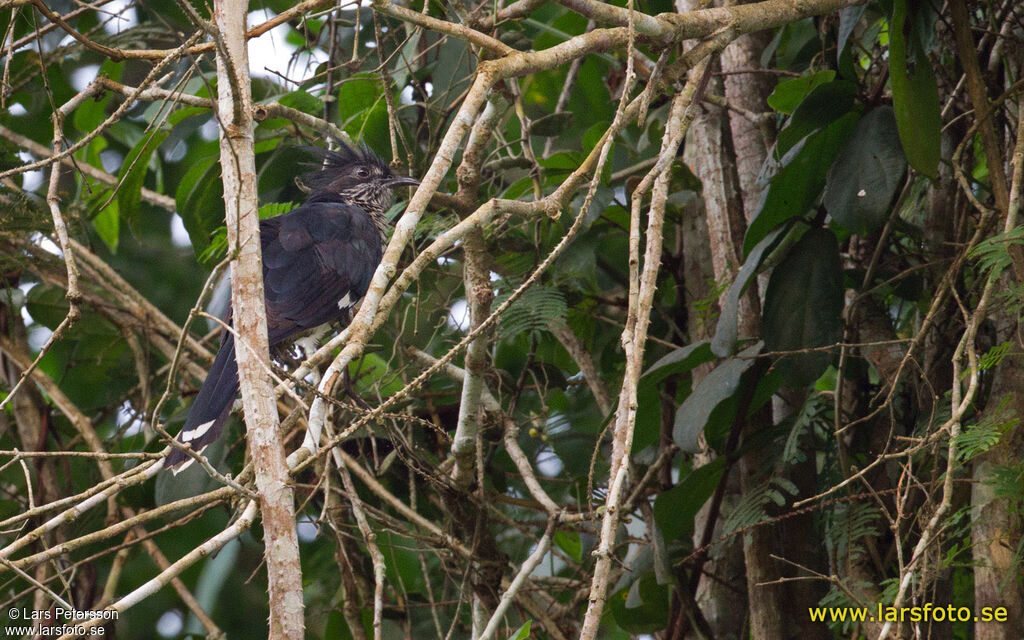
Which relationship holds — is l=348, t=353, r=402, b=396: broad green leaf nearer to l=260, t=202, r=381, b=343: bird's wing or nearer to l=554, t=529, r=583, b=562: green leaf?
l=260, t=202, r=381, b=343: bird's wing

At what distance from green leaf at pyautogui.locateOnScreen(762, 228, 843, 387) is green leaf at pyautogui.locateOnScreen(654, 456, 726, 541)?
1.32ft

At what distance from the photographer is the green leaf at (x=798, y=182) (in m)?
2.67

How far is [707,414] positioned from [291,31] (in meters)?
3.99

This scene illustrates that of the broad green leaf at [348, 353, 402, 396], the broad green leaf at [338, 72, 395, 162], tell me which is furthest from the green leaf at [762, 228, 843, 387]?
the broad green leaf at [338, 72, 395, 162]

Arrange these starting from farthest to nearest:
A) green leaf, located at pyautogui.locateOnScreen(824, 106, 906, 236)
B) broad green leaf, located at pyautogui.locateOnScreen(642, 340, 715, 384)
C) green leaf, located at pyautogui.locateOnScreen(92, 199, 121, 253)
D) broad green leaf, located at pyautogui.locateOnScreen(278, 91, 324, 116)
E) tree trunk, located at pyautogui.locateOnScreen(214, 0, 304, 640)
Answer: green leaf, located at pyautogui.locateOnScreen(92, 199, 121, 253) → broad green leaf, located at pyautogui.locateOnScreen(278, 91, 324, 116) → broad green leaf, located at pyautogui.locateOnScreen(642, 340, 715, 384) → green leaf, located at pyautogui.locateOnScreen(824, 106, 906, 236) → tree trunk, located at pyautogui.locateOnScreen(214, 0, 304, 640)

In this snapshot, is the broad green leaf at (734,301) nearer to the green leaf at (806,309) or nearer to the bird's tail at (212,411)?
the green leaf at (806,309)

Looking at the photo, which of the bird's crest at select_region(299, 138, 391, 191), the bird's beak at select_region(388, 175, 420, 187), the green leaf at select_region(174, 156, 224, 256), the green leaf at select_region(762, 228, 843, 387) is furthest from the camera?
the bird's crest at select_region(299, 138, 391, 191)

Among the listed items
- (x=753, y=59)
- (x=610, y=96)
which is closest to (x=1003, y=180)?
(x=753, y=59)

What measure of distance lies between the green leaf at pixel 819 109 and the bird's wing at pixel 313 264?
168cm

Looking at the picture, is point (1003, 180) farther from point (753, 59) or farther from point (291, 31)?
point (291, 31)

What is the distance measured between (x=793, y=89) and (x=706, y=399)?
41.9 inches

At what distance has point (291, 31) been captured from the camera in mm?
5539

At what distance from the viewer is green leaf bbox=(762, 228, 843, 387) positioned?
2.58m

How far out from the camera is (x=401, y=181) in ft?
12.6
